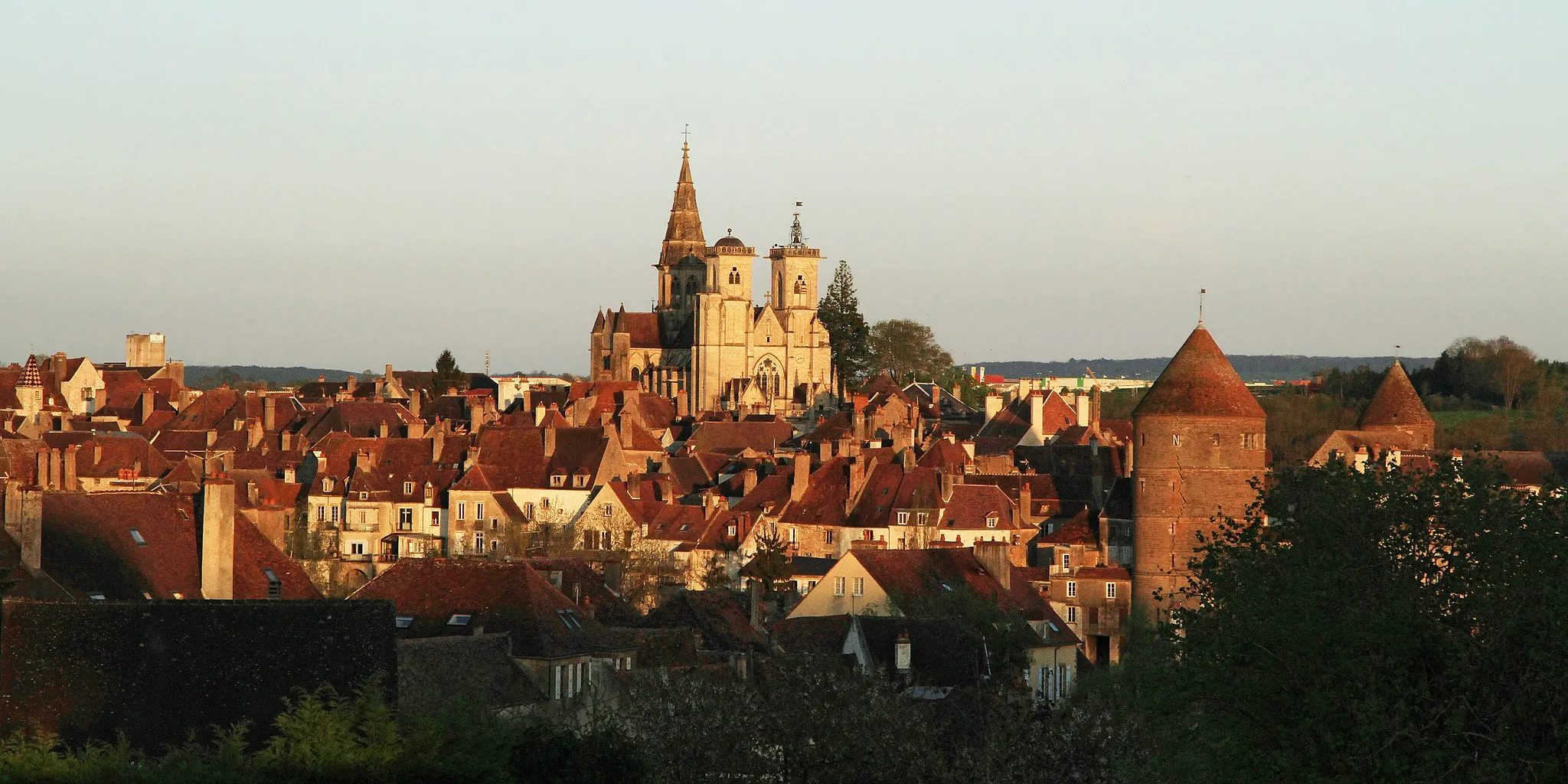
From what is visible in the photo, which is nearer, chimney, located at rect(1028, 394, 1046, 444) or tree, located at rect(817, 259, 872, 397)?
chimney, located at rect(1028, 394, 1046, 444)

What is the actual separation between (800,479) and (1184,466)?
17.3 m

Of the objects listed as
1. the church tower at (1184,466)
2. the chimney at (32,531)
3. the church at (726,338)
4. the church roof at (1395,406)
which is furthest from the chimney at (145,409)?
the chimney at (32,531)

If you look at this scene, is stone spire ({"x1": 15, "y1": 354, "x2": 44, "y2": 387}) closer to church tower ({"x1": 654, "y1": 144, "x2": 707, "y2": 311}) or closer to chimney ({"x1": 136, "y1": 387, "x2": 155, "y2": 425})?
chimney ({"x1": 136, "y1": 387, "x2": 155, "y2": 425})

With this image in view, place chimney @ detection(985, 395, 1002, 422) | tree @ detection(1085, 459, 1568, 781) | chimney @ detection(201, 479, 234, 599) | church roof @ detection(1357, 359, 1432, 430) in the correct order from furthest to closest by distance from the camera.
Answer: chimney @ detection(985, 395, 1002, 422) → church roof @ detection(1357, 359, 1432, 430) → chimney @ detection(201, 479, 234, 599) → tree @ detection(1085, 459, 1568, 781)

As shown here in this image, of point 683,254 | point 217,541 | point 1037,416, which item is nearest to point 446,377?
point 683,254

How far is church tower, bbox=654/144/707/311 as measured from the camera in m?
156

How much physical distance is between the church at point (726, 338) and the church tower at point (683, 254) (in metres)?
0.10

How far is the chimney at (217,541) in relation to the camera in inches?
1522

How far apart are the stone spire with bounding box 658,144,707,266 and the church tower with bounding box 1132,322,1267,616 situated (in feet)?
304

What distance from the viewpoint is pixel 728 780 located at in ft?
96.5

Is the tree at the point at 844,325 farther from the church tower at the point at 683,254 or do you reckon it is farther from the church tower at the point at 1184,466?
the church tower at the point at 1184,466

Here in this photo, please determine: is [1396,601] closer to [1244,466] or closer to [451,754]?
[451,754]

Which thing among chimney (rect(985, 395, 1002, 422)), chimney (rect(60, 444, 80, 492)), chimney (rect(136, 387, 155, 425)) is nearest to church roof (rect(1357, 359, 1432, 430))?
chimney (rect(985, 395, 1002, 422))

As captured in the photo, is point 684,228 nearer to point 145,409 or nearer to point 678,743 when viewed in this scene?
point 145,409
